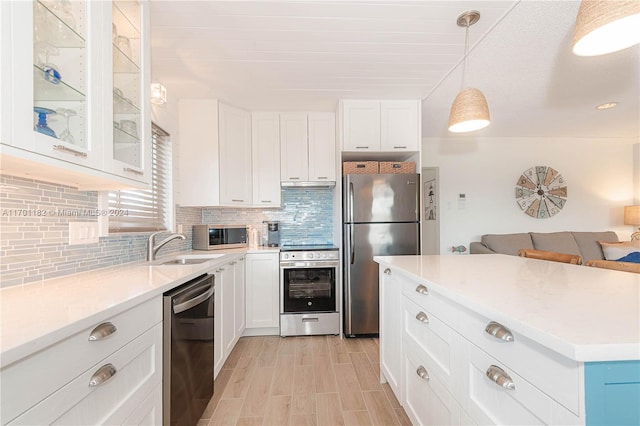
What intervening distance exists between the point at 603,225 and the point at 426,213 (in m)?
2.90

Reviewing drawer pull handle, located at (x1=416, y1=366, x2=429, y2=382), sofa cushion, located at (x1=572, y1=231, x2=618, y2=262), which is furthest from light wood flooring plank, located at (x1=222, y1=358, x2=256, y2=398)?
sofa cushion, located at (x1=572, y1=231, x2=618, y2=262)

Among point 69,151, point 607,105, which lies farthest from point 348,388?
point 607,105

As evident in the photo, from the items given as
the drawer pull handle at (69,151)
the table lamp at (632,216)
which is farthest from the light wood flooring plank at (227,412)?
the table lamp at (632,216)

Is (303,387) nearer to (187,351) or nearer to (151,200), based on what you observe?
(187,351)

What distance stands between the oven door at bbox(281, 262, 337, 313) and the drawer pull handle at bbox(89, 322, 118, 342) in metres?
2.04

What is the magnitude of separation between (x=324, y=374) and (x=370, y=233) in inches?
51.7

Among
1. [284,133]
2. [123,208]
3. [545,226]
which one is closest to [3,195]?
[123,208]

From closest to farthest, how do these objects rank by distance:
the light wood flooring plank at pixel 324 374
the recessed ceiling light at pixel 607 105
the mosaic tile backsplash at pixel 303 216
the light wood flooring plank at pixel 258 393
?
1. the light wood flooring plank at pixel 258 393
2. the light wood flooring plank at pixel 324 374
3. the recessed ceiling light at pixel 607 105
4. the mosaic tile backsplash at pixel 303 216

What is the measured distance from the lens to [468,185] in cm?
440

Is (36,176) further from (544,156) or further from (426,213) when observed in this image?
(544,156)

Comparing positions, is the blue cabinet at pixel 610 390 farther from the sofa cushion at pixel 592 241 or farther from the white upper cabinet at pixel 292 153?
the sofa cushion at pixel 592 241

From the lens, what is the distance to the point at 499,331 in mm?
766

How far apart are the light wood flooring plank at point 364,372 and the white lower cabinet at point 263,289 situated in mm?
896

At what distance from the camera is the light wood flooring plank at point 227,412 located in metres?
1.64
